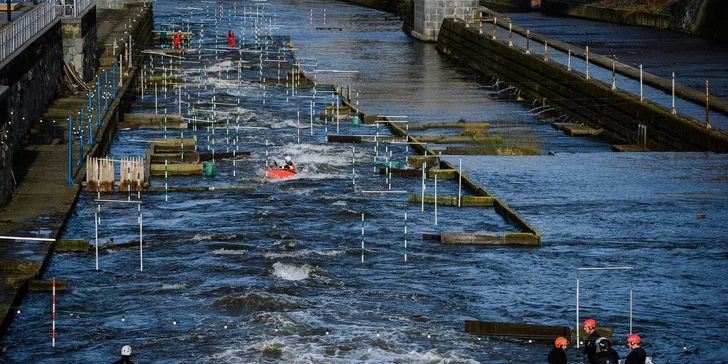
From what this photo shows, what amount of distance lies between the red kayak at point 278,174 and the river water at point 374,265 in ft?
1.71

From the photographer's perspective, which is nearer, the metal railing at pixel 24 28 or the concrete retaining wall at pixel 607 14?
the metal railing at pixel 24 28

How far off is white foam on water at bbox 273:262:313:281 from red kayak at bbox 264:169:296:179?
41.9 ft

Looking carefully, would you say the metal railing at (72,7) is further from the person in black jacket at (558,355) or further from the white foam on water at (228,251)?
the person in black jacket at (558,355)

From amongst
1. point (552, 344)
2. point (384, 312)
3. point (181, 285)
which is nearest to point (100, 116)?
point (181, 285)

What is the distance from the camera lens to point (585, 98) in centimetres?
7119

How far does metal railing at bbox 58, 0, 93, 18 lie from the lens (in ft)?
245

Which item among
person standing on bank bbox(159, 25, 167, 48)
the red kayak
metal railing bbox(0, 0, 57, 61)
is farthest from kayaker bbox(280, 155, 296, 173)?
person standing on bank bbox(159, 25, 167, 48)

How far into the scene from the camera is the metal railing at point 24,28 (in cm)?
5400

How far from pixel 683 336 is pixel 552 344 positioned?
128 inches

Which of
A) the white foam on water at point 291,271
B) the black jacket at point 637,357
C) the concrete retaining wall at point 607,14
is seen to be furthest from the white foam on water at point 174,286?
the concrete retaining wall at point 607,14

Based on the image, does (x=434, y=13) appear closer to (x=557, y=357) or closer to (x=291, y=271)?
(x=291, y=271)

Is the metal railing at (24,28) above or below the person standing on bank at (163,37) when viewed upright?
above

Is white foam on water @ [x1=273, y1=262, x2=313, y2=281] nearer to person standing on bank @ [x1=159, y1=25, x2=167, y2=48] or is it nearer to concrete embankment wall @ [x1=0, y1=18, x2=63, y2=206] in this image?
concrete embankment wall @ [x1=0, y1=18, x2=63, y2=206]

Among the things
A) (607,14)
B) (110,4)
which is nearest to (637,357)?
(607,14)
